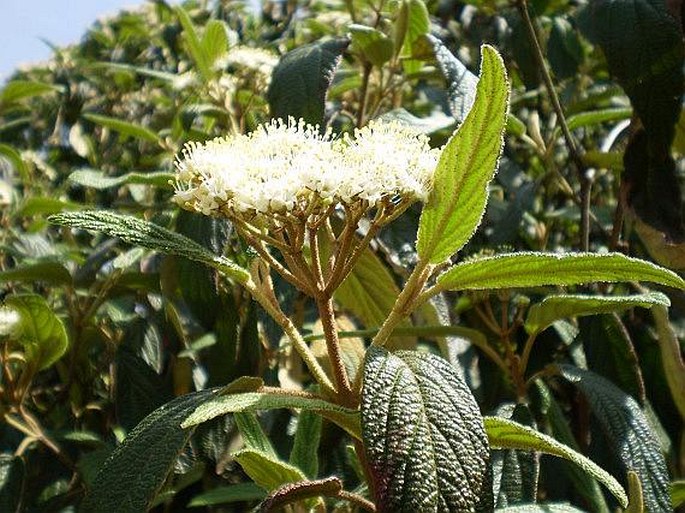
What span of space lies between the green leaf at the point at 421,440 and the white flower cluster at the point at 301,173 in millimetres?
166

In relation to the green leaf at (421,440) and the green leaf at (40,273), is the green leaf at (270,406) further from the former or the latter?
the green leaf at (40,273)

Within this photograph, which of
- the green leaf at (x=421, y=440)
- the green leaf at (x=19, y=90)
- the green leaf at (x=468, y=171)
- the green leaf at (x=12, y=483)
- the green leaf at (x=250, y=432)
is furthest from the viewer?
the green leaf at (x=19, y=90)

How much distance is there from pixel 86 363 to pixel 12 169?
89 centimetres

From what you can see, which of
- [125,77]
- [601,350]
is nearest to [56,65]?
[125,77]

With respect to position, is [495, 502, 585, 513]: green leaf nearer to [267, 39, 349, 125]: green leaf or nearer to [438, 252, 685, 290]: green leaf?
[438, 252, 685, 290]: green leaf

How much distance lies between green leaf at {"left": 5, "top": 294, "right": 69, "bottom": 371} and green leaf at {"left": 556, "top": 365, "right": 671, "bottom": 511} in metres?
0.62

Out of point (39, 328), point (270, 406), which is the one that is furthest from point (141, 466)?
point (39, 328)

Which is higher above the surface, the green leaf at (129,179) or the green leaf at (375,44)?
the green leaf at (375,44)

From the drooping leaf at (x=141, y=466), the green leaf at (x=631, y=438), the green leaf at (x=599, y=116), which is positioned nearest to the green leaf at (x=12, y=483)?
the drooping leaf at (x=141, y=466)

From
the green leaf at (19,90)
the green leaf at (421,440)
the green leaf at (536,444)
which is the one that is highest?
the green leaf at (421,440)

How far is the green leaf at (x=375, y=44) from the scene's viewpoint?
4.37ft

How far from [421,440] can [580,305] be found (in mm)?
377

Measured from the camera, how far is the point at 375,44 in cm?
135

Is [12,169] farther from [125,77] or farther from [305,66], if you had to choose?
[305,66]
